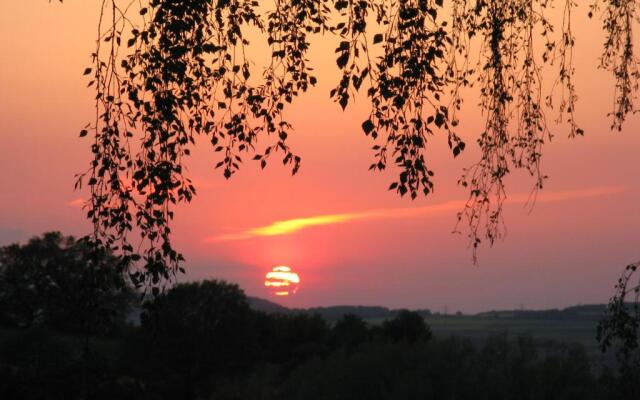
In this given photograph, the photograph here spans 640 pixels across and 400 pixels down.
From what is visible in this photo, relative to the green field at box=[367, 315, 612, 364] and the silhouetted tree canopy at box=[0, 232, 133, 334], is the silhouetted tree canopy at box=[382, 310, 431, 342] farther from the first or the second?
the green field at box=[367, 315, 612, 364]

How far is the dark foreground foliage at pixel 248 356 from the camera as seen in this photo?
135 ft

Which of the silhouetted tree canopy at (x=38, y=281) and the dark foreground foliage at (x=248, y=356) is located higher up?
the silhouetted tree canopy at (x=38, y=281)

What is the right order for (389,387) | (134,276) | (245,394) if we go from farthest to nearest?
1. (245,394)
2. (389,387)
3. (134,276)

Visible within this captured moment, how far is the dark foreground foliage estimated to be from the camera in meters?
41.2

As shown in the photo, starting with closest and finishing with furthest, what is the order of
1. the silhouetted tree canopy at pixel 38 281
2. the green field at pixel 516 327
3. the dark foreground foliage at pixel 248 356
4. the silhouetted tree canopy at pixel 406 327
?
the dark foreground foliage at pixel 248 356
the silhouetted tree canopy at pixel 406 327
the silhouetted tree canopy at pixel 38 281
the green field at pixel 516 327

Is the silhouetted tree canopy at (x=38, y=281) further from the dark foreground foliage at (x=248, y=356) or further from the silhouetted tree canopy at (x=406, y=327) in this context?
the silhouetted tree canopy at (x=406, y=327)

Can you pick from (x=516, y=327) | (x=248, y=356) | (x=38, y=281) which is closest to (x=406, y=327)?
(x=248, y=356)

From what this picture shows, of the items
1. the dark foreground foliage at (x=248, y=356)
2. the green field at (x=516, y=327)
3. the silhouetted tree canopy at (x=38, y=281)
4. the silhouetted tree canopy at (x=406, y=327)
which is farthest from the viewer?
the green field at (x=516, y=327)

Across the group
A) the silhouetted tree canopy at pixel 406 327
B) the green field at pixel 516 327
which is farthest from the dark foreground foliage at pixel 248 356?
the green field at pixel 516 327

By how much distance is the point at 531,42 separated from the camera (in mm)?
7309

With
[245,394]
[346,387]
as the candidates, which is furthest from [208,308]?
Result: [346,387]

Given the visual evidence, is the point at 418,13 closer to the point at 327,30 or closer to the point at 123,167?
the point at 327,30

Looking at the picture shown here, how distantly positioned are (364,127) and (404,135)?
0.81 ft

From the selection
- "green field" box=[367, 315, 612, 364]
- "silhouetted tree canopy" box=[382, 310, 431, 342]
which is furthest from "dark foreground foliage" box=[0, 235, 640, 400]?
"green field" box=[367, 315, 612, 364]
